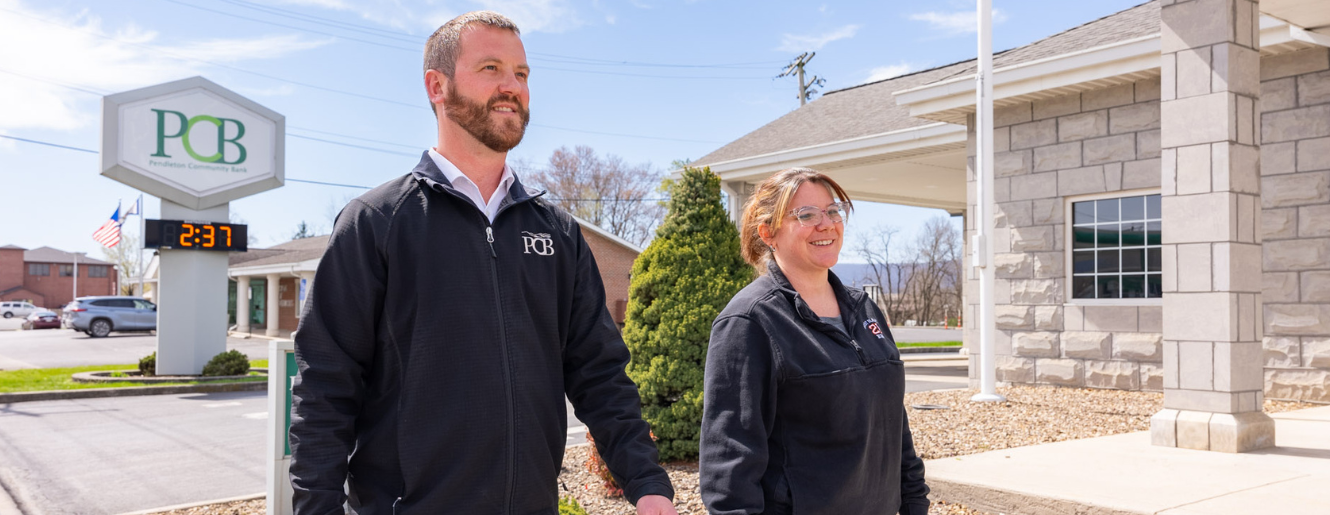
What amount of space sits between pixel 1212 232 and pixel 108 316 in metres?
41.0

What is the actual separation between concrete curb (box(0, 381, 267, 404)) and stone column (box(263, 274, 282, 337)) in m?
22.0

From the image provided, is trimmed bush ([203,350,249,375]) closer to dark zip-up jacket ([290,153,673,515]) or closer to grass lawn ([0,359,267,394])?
grass lawn ([0,359,267,394])

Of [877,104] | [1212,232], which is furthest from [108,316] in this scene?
Result: [1212,232]

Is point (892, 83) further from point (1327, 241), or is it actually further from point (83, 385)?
point (83, 385)

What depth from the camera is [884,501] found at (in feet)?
8.75

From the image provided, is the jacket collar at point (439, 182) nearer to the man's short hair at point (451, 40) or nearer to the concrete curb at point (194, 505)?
the man's short hair at point (451, 40)

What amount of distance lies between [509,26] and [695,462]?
5441 millimetres

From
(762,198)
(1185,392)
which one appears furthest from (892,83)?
(762,198)

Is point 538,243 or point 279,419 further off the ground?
point 538,243

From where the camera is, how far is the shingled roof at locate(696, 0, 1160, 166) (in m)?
12.4

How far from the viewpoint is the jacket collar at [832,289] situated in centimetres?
265

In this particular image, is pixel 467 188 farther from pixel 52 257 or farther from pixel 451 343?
pixel 52 257

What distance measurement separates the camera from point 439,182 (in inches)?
84.4

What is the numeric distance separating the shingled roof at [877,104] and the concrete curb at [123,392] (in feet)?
32.7
